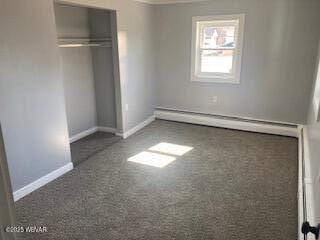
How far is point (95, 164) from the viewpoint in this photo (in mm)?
3455

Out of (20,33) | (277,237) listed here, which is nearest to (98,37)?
(20,33)

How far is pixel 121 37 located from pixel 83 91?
1.09 metres

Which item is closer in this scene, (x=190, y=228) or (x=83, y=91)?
(x=190, y=228)

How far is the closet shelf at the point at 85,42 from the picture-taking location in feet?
12.5

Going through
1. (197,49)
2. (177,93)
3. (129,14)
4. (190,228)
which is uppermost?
(129,14)

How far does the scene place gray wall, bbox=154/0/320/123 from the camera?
12.9ft

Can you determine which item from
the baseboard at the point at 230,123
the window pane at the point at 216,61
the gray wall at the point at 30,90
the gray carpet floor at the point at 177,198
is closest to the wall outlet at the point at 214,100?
the baseboard at the point at 230,123

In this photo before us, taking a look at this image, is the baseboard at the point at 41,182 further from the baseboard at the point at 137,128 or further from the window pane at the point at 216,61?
the window pane at the point at 216,61

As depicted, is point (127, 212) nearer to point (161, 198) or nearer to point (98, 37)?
point (161, 198)

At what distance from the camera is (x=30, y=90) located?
2.69m

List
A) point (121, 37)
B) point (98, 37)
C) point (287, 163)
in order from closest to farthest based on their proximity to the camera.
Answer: point (287, 163) < point (121, 37) < point (98, 37)

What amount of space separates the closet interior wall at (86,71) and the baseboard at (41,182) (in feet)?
3.49

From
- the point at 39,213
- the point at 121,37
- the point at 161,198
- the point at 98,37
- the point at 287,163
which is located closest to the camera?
the point at 39,213

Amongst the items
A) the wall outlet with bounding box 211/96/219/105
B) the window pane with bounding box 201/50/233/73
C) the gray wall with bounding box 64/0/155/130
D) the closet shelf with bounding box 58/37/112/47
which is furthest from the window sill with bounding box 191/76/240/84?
the closet shelf with bounding box 58/37/112/47
